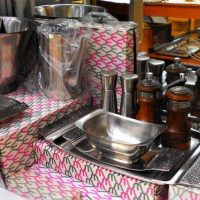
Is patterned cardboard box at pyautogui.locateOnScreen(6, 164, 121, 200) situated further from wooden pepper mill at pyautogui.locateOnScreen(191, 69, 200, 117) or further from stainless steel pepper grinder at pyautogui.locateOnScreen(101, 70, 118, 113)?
wooden pepper mill at pyautogui.locateOnScreen(191, 69, 200, 117)

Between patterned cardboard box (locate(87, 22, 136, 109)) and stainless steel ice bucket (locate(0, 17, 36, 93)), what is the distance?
178mm

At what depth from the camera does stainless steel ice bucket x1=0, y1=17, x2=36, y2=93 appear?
0.84 m

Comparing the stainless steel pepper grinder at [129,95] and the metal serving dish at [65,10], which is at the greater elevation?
the metal serving dish at [65,10]

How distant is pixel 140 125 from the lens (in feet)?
2.32

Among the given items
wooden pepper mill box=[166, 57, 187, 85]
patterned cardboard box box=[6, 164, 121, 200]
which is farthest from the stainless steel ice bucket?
wooden pepper mill box=[166, 57, 187, 85]

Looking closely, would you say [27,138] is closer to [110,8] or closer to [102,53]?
[102,53]

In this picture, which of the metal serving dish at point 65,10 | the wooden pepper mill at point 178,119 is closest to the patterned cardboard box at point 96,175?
the wooden pepper mill at point 178,119

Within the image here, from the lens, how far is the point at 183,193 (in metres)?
0.59

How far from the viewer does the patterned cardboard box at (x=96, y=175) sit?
0.62 metres

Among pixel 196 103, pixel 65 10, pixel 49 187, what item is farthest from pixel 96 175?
pixel 65 10

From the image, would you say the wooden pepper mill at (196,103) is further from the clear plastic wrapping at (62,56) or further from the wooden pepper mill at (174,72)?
the clear plastic wrapping at (62,56)

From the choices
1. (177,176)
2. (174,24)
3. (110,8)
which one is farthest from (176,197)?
(174,24)

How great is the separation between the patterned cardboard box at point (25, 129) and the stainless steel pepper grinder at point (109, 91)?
108 mm

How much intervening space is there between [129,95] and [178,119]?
14 cm
